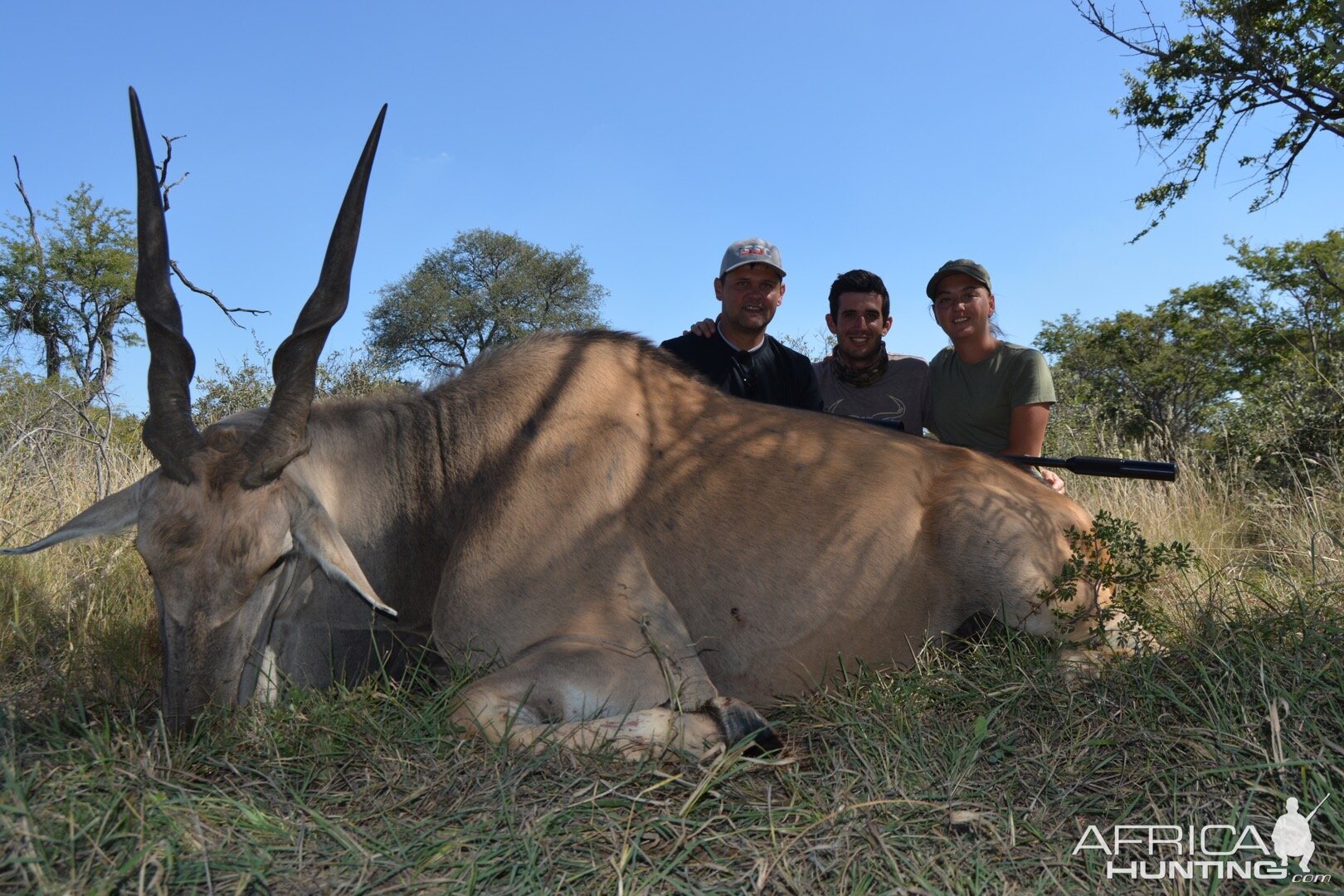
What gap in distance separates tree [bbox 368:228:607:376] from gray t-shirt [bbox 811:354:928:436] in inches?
890

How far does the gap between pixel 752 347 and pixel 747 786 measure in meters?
4.30

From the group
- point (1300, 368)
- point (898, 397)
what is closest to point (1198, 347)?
point (1300, 368)

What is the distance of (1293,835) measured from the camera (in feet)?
7.93

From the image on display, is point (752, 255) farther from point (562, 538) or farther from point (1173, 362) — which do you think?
point (1173, 362)

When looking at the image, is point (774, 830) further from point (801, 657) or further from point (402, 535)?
point (402, 535)

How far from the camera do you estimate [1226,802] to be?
2.55 metres

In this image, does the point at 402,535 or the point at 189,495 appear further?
the point at 402,535

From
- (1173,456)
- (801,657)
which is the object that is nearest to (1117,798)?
(801,657)

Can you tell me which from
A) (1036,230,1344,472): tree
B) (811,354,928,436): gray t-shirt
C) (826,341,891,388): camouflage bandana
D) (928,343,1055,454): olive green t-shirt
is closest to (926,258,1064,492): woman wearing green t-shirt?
(928,343,1055,454): olive green t-shirt

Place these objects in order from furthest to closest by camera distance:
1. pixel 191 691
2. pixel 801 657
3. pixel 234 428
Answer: pixel 801 657
pixel 234 428
pixel 191 691

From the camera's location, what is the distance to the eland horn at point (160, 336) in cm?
334

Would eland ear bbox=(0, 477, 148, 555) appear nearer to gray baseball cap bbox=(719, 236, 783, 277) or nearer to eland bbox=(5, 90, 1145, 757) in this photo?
eland bbox=(5, 90, 1145, 757)

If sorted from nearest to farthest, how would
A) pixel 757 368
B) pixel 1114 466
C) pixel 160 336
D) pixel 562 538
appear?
pixel 160 336 → pixel 562 538 → pixel 1114 466 → pixel 757 368

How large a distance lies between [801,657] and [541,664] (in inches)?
43.5
